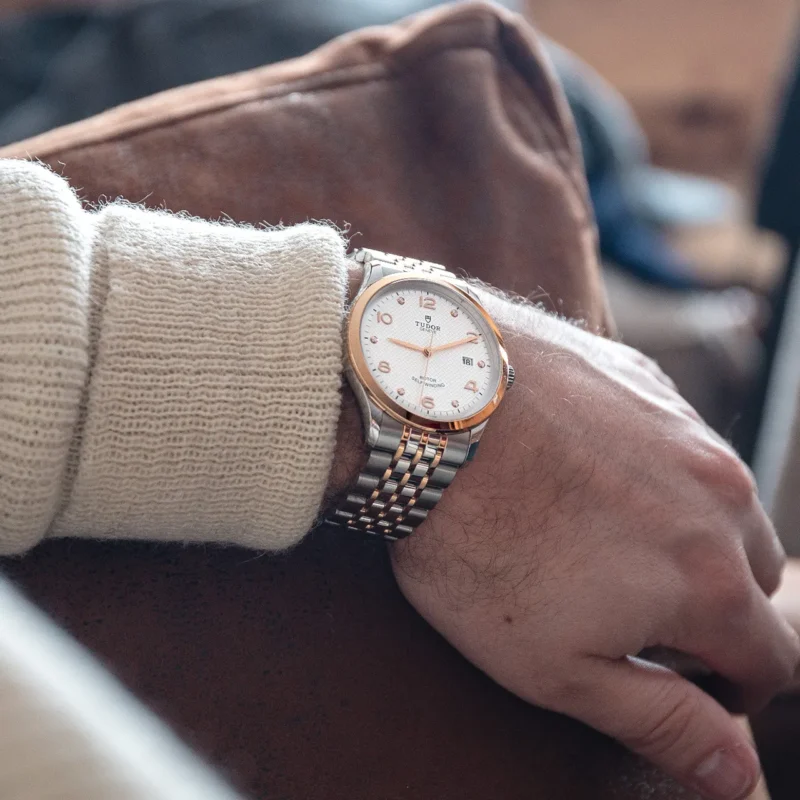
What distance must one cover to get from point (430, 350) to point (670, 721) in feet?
1.03

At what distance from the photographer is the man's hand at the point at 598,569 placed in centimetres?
59

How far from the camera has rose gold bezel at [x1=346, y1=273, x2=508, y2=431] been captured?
21.8 inches

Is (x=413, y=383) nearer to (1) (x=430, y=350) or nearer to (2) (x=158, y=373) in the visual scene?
(1) (x=430, y=350)

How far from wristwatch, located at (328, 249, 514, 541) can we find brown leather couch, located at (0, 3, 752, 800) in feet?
0.28

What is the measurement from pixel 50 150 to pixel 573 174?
479mm

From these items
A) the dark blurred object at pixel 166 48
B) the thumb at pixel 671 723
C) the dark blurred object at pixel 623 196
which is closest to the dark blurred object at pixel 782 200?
the dark blurred object at pixel 623 196

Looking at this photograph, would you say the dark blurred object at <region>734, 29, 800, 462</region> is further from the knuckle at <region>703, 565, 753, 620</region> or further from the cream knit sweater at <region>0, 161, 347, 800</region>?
the cream knit sweater at <region>0, 161, 347, 800</region>

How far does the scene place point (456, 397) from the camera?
0.58m

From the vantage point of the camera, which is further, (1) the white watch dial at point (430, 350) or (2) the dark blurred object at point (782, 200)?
(2) the dark blurred object at point (782, 200)

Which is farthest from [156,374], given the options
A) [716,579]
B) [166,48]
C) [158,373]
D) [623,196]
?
[623,196]

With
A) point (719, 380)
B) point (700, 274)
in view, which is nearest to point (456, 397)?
point (719, 380)

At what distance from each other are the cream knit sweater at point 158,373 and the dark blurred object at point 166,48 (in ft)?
2.79

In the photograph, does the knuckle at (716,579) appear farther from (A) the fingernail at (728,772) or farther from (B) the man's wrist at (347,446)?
(B) the man's wrist at (347,446)

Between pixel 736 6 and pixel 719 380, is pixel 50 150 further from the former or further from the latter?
pixel 736 6
